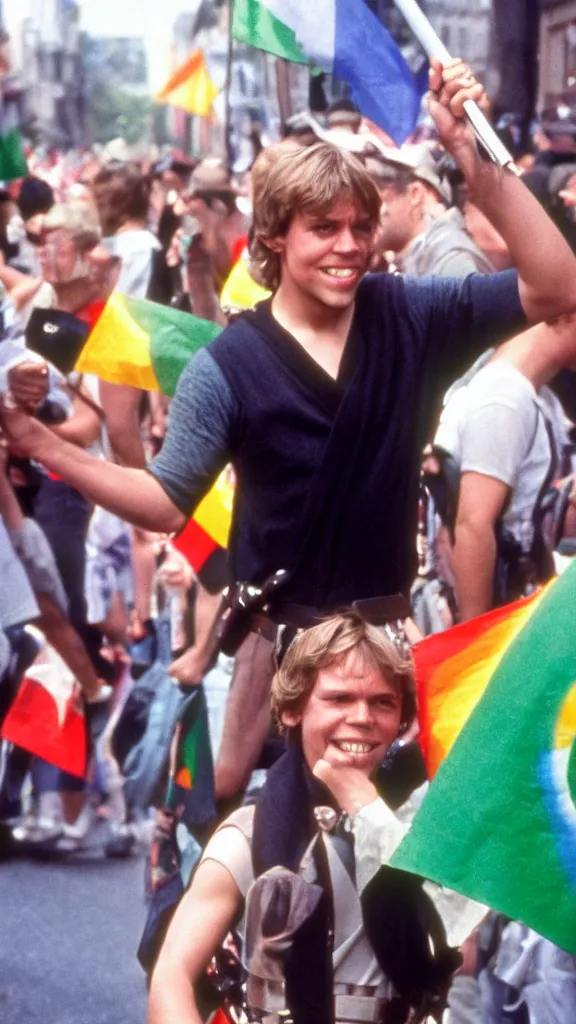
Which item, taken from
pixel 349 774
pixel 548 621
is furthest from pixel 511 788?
pixel 349 774

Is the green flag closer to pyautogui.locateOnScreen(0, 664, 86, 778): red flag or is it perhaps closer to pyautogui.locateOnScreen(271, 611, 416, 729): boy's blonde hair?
pyautogui.locateOnScreen(271, 611, 416, 729): boy's blonde hair

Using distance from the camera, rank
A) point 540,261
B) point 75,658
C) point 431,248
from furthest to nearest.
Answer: point 75,658 → point 431,248 → point 540,261

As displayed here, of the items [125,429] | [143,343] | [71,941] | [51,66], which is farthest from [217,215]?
[51,66]

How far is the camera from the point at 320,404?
4.04 meters

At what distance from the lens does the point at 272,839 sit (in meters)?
3.50

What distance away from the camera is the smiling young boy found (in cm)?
335

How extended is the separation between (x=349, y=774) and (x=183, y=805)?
4.47 feet

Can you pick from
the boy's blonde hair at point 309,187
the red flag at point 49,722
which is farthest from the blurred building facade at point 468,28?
the boy's blonde hair at point 309,187

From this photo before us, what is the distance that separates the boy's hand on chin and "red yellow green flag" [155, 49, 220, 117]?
13045 mm

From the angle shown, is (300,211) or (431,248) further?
(431,248)

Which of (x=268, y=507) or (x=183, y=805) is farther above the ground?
(x=268, y=507)

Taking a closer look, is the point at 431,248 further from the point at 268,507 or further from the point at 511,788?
the point at 511,788

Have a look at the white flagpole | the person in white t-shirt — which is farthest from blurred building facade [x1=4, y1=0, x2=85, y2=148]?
the white flagpole

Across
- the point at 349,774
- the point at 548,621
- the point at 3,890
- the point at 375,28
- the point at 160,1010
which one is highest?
the point at 375,28
